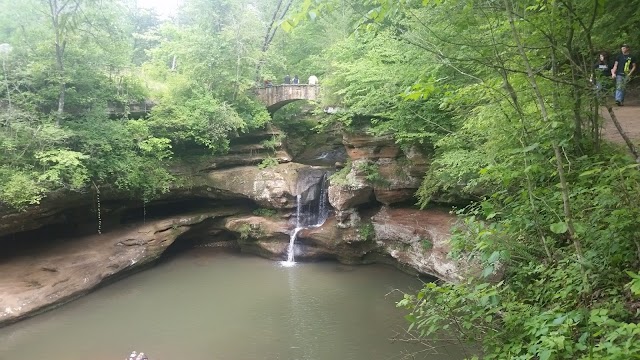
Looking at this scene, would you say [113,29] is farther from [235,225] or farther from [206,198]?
[235,225]

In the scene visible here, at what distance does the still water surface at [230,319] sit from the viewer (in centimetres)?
930

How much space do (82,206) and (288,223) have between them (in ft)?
22.8

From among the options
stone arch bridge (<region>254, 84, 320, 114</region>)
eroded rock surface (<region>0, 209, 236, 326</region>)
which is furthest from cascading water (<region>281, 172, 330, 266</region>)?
eroded rock surface (<region>0, 209, 236, 326</region>)

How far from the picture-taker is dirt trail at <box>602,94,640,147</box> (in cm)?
700

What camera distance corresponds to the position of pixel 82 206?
45.9ft

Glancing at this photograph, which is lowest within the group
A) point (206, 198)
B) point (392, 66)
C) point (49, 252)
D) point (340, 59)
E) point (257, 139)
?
point (49, 252)

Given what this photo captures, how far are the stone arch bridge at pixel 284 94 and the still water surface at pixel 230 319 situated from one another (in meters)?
7.45

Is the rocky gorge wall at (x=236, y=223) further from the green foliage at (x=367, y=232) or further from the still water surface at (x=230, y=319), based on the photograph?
the still water surface at (x=230, y=319)

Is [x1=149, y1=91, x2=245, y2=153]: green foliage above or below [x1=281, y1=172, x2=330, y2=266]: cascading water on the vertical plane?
above

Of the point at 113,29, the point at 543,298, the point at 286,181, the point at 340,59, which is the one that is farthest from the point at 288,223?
the point at 543,298

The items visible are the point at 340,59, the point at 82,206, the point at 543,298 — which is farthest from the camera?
the point at 340,59

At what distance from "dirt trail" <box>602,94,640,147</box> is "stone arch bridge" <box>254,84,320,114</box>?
427 inches

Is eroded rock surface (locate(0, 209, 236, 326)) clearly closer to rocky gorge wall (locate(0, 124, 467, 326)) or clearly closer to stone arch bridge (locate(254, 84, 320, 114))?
rocky gorge wall (locate(0, 124, 467, 326))

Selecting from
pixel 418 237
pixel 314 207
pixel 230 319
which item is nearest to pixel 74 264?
pixel 230 319
